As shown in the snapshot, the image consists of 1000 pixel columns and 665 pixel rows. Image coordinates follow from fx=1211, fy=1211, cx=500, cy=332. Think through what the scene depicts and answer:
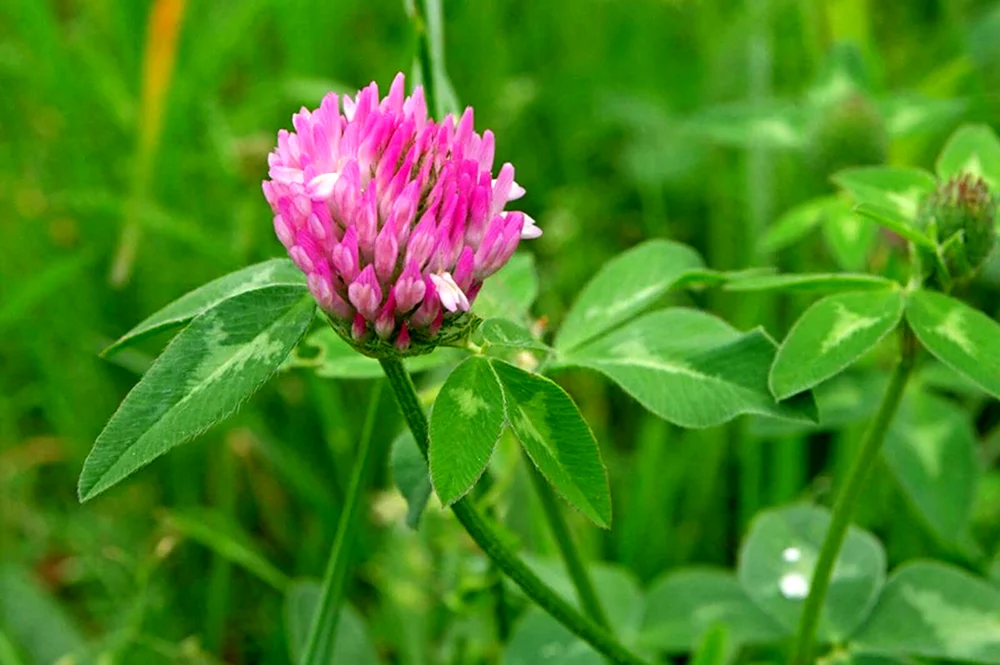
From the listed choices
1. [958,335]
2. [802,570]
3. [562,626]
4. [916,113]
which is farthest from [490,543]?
[916,113]

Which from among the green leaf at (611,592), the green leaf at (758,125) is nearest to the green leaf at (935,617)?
the green leaf at (611,592)

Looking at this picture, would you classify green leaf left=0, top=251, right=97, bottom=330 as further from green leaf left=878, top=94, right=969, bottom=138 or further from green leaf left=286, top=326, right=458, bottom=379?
green leaf left=878, top=94, right=969, bottom=138

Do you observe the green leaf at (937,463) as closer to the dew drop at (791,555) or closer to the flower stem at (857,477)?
the dew drop at (791,555)

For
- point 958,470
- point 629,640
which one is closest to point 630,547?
point 629,640

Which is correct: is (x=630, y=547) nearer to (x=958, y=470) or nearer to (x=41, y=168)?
(x=958, y=470)

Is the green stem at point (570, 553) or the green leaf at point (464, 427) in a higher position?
the green stem at point (570, 553)

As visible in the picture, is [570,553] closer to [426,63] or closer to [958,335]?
[958,335]

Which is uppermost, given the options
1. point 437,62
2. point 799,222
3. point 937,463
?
point 799,222
